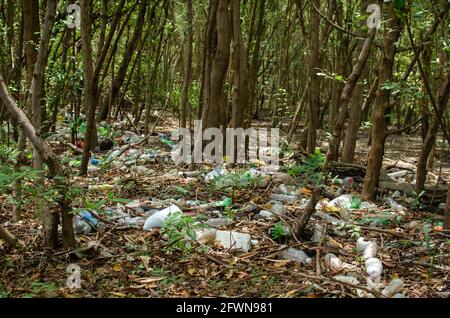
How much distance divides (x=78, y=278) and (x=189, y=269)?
0.70 m

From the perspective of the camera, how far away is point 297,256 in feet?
11.8

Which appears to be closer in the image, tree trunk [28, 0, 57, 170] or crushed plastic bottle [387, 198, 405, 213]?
tree trunk [28, 0, 57, 170]

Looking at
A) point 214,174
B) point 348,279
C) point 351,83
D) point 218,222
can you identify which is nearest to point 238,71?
point 214,174

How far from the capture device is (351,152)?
23.4 feet

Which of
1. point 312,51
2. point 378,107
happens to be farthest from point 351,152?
point 378,107

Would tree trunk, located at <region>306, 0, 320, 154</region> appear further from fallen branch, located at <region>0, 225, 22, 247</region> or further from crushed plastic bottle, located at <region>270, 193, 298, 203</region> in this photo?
fallen branch, located at <region>0, 225, 22, 247</region>

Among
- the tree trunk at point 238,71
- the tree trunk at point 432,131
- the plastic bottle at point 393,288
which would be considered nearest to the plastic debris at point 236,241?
the plastic bottle at point 393,288

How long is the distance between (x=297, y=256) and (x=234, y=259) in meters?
0.44

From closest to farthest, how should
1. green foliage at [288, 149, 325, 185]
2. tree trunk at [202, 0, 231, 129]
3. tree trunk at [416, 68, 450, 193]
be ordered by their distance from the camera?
1. tree trunk at [416, 68, 450, 193]
2. green foliage at [288, 149, 325, 185]
3. tree trunk at [202, 0, 231, 129]

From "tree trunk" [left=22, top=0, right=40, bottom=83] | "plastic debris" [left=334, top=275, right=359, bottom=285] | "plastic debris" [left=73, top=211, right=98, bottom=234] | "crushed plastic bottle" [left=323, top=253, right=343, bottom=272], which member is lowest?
"plastic debris" [left=334, top=275, right=359, bottom=285]

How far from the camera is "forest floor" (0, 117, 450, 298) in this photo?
3.12 metres

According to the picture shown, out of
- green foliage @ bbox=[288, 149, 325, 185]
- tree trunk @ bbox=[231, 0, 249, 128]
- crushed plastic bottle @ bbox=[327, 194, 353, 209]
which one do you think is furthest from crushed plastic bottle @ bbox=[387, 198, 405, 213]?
tree trunk @ bbox=[231, 0, 249, 128]

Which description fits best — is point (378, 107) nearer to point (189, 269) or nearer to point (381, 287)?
point (381, 287)

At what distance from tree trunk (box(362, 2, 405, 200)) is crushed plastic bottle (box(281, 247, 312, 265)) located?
1.86m
